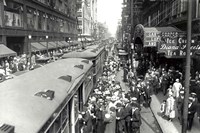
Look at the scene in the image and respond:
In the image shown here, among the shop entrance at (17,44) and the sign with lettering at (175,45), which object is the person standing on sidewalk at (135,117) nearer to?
the sign with lettering at (175,45)

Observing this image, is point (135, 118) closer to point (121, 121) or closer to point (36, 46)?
point (121, 121)

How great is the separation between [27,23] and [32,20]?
2678 mm

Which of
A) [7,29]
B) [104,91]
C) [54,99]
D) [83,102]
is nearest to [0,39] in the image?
[7,29]

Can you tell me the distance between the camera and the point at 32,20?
3831 cm

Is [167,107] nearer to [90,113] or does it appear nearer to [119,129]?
[119,129]

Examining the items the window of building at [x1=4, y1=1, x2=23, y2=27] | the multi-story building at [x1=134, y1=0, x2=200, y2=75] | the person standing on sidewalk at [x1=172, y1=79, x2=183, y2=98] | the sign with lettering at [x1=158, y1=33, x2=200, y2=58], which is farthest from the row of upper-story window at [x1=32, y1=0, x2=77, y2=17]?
the sign with lettering at [x1=158, y1=33, x2=200, y2=58]

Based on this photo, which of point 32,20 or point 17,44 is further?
point 32,20

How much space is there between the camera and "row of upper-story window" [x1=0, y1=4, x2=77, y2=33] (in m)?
30.0

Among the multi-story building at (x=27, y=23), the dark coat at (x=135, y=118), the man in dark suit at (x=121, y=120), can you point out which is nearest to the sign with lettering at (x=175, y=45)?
the dark coat at (x=135, y=118)

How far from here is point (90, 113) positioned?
9266 millimetres

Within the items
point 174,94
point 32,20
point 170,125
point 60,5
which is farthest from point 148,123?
point 60,5

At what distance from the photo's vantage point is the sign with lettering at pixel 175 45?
898 centimetres

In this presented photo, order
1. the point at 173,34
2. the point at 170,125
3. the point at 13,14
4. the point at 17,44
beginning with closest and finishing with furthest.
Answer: the point at 173,34, the point at 170,125, the point at 13,14, the point at 17,44

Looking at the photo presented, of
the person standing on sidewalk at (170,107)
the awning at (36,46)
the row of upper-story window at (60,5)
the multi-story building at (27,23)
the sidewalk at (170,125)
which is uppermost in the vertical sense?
the row of upper-story window at (60,5)
